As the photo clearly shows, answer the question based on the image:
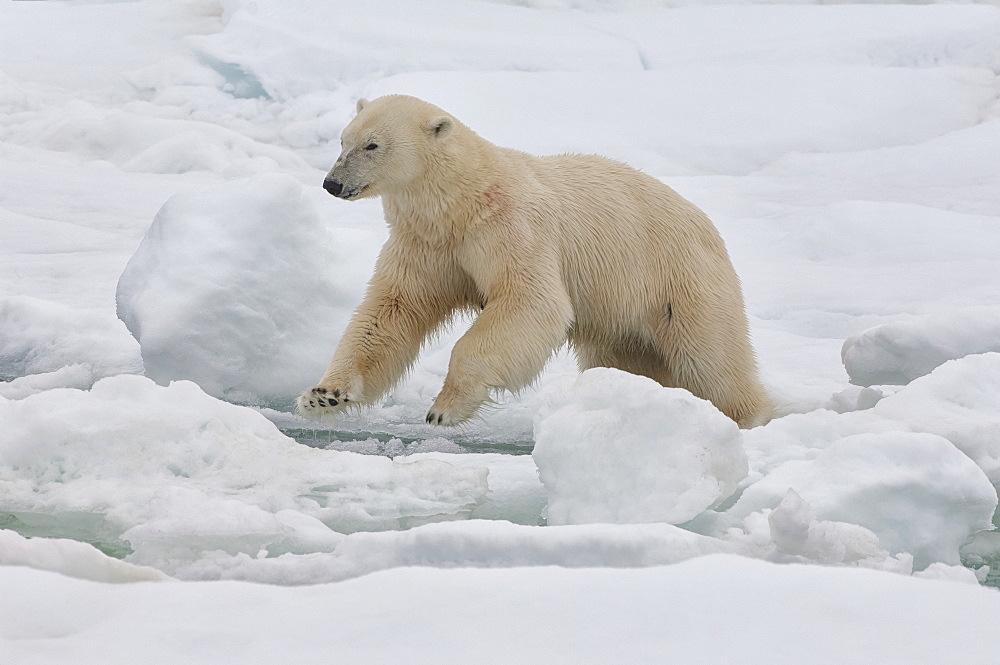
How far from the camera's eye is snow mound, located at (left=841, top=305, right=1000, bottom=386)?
3.82 meters

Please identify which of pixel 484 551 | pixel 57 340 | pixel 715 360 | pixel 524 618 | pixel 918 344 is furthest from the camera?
pixel 57 340

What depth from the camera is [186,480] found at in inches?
111

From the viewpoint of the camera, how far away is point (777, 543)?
2.34m

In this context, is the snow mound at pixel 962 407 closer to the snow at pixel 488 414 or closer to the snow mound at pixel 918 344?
the snow at pixel 488 414

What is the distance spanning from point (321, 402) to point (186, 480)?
82 cm

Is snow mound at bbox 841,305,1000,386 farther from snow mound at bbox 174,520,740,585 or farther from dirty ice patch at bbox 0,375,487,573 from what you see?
snow mound at bbox 174,520,740,585

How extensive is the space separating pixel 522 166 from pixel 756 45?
829cm

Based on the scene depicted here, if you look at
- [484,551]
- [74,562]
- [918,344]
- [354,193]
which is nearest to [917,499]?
[484,551]

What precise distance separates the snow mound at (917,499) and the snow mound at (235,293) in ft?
7.69

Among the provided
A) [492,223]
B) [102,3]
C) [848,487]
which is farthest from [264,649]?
[102,3]

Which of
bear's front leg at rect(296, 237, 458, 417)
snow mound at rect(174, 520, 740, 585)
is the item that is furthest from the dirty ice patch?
bear's front leg at rect(296, 237, 458, 417)

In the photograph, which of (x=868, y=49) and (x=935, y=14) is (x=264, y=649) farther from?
(x=935, y=14)

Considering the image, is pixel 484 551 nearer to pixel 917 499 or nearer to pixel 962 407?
pixel 917 499

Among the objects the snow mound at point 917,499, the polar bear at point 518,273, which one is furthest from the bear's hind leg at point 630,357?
the snow mound at point 917,499
